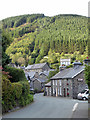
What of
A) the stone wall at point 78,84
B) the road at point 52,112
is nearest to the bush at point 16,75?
the road at point 52,112

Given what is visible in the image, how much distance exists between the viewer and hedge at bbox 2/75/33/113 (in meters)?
20.4

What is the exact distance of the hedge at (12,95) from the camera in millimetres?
20375

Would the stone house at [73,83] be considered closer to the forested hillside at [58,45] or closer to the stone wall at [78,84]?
the stone wall at [78,84]

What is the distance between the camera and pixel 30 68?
116 meters

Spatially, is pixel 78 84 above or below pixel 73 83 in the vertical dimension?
below

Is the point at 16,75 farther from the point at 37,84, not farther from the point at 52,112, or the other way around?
the point at 37,84

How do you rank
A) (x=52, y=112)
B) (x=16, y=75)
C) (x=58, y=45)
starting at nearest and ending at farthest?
(x=52, y=112) < (x=16, y=75) < (x=58, y=45)

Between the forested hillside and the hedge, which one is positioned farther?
the forested hillside

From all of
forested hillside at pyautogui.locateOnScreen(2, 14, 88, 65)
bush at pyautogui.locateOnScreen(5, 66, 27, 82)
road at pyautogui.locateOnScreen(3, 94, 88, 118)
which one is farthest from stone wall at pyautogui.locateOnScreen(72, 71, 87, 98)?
forested hillside at pyautogui.locateOnScreen(2, 14, 88, 65)

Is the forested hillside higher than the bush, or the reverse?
the forested hillside

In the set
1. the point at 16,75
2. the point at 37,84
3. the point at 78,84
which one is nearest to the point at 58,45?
the point at 37,84

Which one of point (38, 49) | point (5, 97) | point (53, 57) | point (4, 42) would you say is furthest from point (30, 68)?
point (5, 97)

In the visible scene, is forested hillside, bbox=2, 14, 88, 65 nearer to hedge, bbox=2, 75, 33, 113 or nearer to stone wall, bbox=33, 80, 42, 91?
stone wall, bbox=33, 80, 42, 91

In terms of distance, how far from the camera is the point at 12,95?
74.1 ft
